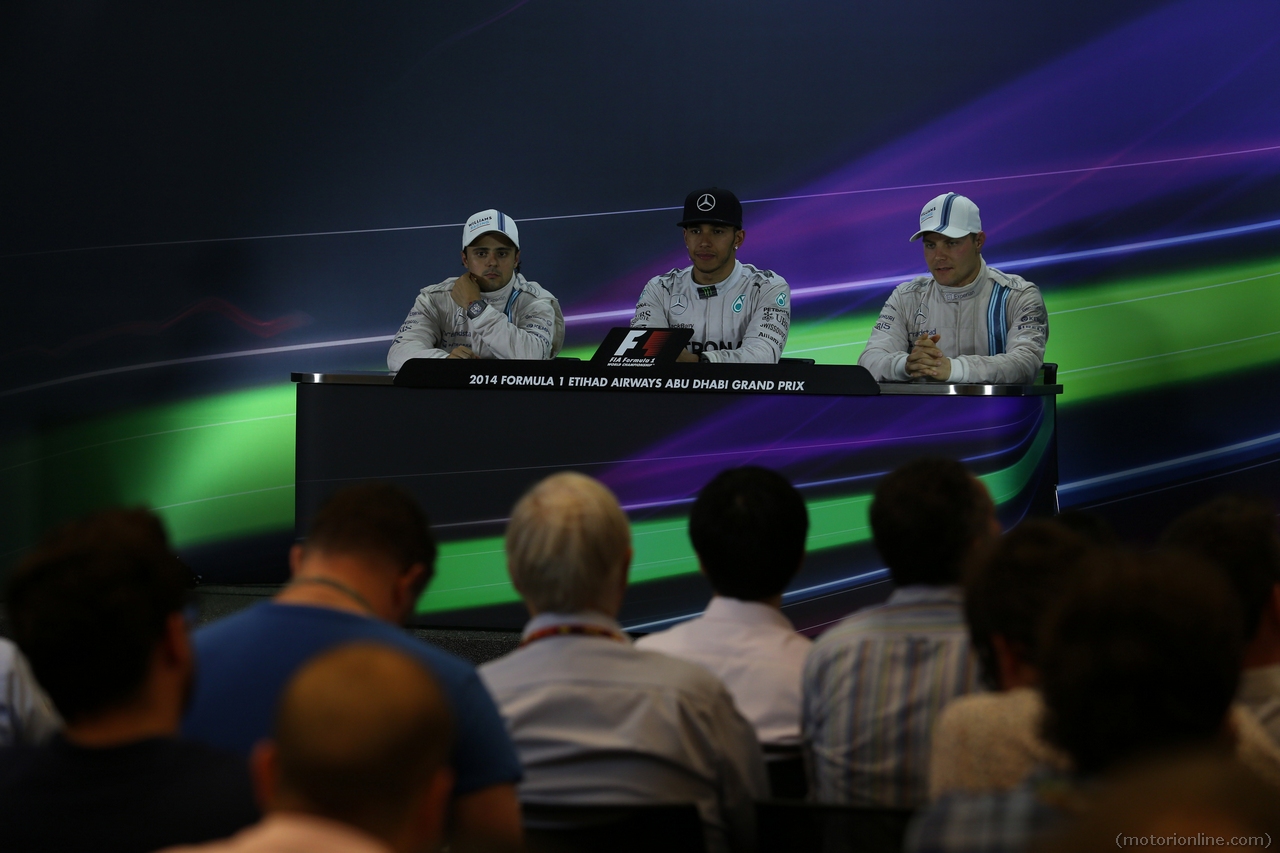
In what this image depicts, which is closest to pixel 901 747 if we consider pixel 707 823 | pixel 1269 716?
pixel 707 823

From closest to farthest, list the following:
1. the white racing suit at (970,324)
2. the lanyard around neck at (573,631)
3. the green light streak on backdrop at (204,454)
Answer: the lanyard around neck at (573,631) < the white racing suit at (970,324) < the green light streak on backdrop at (204,454)

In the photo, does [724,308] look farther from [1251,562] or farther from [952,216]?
[1251,562]

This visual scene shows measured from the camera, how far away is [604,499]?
1763 mm

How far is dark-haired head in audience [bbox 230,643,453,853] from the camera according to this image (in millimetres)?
851

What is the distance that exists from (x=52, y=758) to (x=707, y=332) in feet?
13.1

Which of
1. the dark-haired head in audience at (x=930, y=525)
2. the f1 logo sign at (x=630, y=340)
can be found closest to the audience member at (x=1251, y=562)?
the dark-haired head in audience at (x=930, y=525)

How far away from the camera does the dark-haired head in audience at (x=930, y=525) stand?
5.65 feet

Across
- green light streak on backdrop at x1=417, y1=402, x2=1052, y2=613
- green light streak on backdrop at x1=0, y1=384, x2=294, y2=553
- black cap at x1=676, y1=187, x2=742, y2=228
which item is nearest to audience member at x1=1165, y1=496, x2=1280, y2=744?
green light streak on backdrop at x1=417, y1=402, x2=1052, y2=613

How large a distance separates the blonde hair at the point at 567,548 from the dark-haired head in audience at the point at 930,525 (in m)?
0.38

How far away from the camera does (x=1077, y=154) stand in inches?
211

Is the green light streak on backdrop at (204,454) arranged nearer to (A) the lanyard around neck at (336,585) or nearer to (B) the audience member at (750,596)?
(B) the audience member at (750,596)

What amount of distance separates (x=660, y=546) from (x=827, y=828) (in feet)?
8.44

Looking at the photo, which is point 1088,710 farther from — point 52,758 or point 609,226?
point 609,226

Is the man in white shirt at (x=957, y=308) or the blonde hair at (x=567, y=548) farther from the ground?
the man in white shirt at (x=957, y=308)
